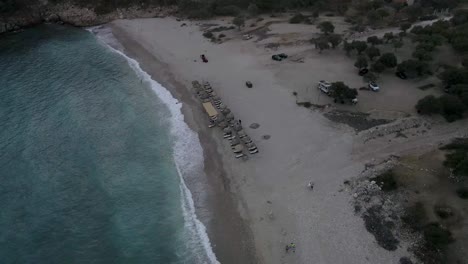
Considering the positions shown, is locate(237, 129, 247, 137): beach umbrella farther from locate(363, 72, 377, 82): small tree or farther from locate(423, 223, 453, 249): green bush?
locate(423, 223, 453, 249): green bush

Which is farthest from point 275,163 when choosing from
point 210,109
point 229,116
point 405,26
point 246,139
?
point 405,26

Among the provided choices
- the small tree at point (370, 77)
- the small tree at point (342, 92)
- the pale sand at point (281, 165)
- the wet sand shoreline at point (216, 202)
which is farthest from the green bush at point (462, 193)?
the small tree at point (370, 77)

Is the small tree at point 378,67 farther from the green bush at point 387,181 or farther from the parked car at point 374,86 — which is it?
the green bush at point 387,181

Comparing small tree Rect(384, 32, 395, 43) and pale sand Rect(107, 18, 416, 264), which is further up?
small tree Rect(384, 32, 395, 43)

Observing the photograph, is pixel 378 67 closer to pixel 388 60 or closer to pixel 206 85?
pixel 388 60

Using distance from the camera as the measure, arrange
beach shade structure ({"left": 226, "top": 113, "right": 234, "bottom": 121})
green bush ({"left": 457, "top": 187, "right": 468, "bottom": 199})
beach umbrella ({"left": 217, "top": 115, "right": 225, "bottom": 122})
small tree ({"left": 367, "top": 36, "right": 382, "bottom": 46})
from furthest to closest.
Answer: small tree ({"left": 367, "top": 36, "right": 382, "bottom": 46}) → beach umbrella ({"left": 217, "top": 115, "right": 225, "bottom": 122}) → beach shade structure ({"left": 226, "top": 113, "right": 234, "bottom": 121}) → green bush ({"left": 457, "top": 187, "right": 468, "bottom": 199})

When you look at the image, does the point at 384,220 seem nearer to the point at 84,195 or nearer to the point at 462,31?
the point at 84,195

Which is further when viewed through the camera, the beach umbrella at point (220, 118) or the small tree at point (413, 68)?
the small tree at point (413, 68)

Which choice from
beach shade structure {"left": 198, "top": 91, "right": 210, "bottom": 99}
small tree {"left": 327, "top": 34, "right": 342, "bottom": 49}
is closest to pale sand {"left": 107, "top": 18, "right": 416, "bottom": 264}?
beach shade structure {"left": 198, "top": 91, "right": 210, "bottom": 99}
